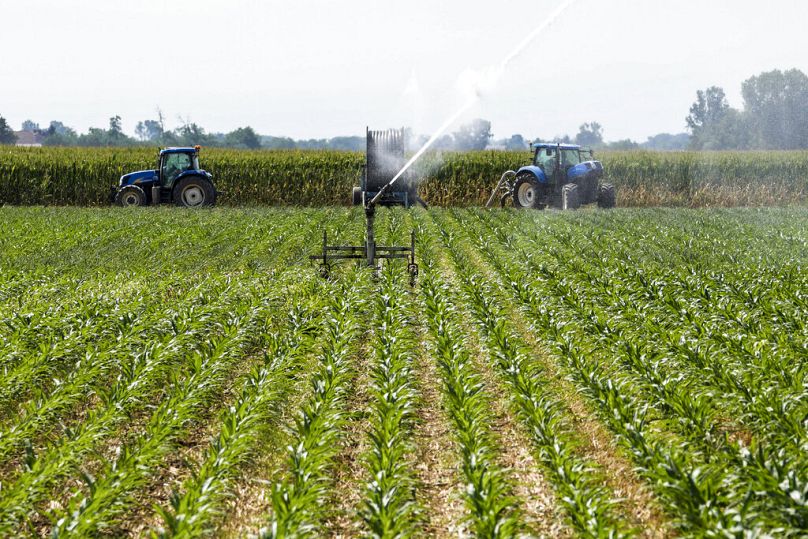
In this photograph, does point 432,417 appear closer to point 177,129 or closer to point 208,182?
point 208,182

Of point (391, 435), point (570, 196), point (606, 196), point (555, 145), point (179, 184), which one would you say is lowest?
point (391, 435)

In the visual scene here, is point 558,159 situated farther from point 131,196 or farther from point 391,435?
point 391,435

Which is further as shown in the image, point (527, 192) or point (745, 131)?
point (745, 131)

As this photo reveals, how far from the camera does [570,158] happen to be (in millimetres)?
26094

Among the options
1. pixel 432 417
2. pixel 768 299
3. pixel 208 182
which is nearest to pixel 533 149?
pixel 208 182

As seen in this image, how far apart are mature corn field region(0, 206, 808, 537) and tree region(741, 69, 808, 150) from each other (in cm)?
7113

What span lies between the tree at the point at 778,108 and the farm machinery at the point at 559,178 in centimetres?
5873

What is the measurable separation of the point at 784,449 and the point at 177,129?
3132 inches

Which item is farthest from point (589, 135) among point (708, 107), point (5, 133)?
point (5, 133)

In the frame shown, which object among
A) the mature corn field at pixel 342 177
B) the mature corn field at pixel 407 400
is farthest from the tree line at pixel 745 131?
the mature corn field at pixel 407 400

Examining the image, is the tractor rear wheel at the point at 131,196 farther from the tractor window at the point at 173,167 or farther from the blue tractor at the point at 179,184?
the tractor window at the point at 173,167

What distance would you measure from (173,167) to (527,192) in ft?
36.4

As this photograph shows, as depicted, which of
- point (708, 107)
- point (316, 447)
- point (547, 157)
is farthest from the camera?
point (708, 107)

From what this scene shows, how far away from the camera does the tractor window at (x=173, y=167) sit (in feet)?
89.4
